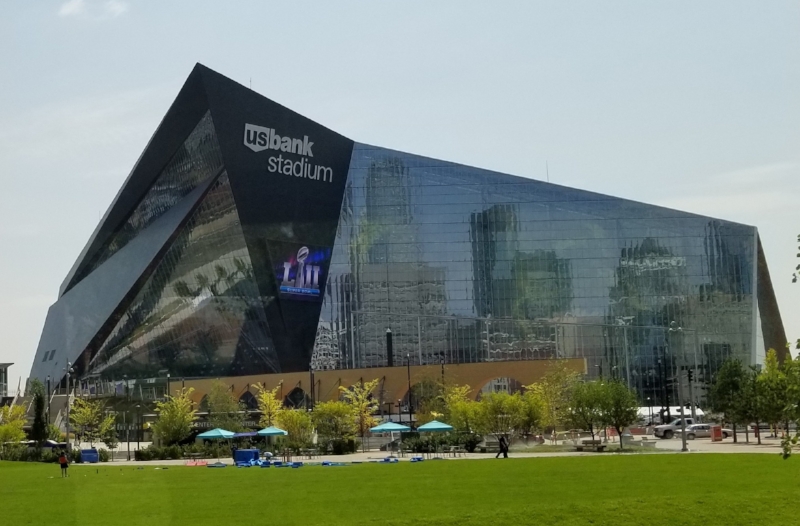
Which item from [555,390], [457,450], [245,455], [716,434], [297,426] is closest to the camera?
[245,455]

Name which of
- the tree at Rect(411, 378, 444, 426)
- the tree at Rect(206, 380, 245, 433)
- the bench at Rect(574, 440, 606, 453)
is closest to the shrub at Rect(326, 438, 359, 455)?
the tree at Rect(411, 378, 444, 426)

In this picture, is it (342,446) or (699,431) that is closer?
(342,446)

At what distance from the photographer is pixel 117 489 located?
107ft

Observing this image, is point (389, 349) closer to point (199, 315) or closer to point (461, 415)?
point (199, 315)

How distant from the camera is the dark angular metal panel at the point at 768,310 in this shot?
107 metres

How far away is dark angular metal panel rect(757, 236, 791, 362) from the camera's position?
4227 inches

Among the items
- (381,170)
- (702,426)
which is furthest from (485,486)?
(381,170)

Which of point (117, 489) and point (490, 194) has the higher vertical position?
point (490, 194)

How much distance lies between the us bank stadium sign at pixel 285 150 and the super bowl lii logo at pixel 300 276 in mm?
7419

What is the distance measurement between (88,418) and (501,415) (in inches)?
1439

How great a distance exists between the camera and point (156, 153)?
3590 inches

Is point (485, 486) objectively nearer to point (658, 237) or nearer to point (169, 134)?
point (169, 134)

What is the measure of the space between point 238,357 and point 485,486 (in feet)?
222

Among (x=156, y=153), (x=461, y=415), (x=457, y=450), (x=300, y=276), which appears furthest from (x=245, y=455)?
(x=156, y=153)
